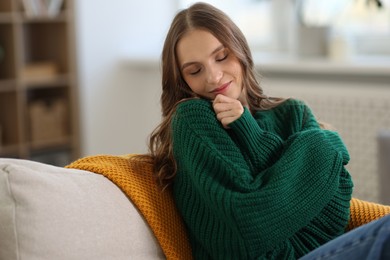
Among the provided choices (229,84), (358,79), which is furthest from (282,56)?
(229,84)

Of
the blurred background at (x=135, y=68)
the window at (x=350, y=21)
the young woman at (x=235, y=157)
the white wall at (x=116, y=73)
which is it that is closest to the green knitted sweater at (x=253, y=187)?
the young woman at (x=235, y=157)

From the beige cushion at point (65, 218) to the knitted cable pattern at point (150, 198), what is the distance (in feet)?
0.06

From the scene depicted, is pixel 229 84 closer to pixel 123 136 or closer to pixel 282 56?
pixel 282 56

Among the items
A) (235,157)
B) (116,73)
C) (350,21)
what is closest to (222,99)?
(235,157)

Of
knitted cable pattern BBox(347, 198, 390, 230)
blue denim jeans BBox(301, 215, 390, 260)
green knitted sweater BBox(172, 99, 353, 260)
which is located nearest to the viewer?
blue denim jeans BBox(301, 215, 390, 260)

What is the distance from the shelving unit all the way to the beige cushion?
2203mm

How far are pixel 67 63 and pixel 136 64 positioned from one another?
395 mm

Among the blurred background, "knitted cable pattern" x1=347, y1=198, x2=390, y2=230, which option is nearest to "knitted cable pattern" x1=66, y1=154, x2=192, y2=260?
"knitted cable pattern" x1=347, y1=198, x2=390, y2=230

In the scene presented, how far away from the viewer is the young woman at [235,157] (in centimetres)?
127

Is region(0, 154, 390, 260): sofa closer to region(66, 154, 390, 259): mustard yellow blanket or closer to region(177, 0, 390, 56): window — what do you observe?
region(66, 154, 390, 259): mustard yellow blanket

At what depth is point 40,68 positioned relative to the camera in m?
3.51

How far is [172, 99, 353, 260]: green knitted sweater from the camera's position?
49.8 inches

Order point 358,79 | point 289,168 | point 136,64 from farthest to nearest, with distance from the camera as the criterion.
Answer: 1. point 136,64
2. point 358,79
3. point 289,168

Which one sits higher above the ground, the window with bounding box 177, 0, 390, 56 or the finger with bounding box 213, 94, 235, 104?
the finger with bounding box 213, 94, 235, 104
